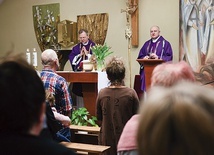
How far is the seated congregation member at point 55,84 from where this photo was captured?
3.57 meters

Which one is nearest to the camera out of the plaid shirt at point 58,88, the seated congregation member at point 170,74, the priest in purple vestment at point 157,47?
the seated congregation member at point 170,74

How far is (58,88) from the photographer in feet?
11.8

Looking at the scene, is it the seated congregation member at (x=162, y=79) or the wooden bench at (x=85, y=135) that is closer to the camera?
the seated congregation member at (x=162, y=79)

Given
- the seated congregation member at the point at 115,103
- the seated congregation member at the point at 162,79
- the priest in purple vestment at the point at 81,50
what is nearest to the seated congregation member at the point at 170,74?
the seated congregation member at the point at 162,79

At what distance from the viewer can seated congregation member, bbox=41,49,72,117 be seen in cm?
357

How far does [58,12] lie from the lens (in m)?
9.38

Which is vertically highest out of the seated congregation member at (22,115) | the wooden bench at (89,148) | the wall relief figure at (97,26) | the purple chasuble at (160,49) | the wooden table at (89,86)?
the wall relief figure at (97,26)

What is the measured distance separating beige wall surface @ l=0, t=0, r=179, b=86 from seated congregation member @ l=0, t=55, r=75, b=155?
5988 millimetres

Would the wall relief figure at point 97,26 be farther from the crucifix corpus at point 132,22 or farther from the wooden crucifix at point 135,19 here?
the wooden crucifix at point 135,19

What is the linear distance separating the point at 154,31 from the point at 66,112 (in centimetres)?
430

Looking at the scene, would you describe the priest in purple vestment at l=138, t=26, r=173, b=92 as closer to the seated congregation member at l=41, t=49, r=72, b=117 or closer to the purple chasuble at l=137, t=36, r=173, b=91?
the purple chasuble at l=137, t=36, r=173, b=91

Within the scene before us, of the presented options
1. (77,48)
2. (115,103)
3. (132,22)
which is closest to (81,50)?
(77,48)

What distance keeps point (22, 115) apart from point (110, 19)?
301 inches

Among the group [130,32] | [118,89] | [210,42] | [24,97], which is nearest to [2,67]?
[24,97]
